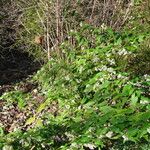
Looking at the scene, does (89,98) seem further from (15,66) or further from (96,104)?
(15,66)

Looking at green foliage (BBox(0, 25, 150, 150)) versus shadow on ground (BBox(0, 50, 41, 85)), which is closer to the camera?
green foliage (BBox(0, 25, 150, 150))

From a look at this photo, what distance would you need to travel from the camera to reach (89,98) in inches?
180

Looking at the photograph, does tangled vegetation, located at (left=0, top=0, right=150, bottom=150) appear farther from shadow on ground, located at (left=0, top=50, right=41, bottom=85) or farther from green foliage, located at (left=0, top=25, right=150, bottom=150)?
shadow on ground, located at (left=0, top=50, right=41, bottom=85)

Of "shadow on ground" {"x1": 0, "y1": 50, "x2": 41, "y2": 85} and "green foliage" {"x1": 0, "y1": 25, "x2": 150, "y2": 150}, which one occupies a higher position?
"green foliage" {"x1": 0, "y1": 25, "x2": 150, "y2": 150}

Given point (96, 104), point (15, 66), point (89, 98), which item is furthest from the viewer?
point (15, 66)

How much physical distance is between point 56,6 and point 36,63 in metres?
2.95

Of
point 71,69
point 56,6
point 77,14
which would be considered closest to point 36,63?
point 77,14

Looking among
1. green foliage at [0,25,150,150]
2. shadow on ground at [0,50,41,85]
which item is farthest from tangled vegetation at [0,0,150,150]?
shadow on ground at [0,50,41,85]

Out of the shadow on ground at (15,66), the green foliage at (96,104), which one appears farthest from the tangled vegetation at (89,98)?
the shadow on ground at (15,66)

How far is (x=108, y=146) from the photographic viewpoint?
14.4 ft

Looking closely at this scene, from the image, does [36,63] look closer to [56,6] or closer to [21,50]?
[21,50]

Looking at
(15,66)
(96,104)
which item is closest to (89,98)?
(96,104)

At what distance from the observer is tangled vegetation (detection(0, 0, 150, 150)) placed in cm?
354

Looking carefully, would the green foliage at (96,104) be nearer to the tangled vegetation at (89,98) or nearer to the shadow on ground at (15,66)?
the tangled vegetation at (89,98)
